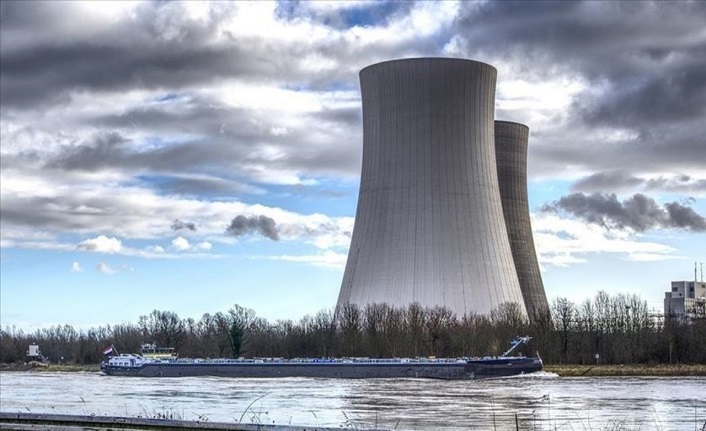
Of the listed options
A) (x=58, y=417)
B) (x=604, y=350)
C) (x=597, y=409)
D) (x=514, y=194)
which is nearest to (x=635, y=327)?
(x=604, y=350)

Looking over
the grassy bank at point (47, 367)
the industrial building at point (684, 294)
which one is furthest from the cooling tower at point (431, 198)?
the industrial building at point (684, 294)

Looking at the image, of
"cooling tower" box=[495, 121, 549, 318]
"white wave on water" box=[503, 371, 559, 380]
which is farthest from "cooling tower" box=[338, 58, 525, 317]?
"cooling tower" box=[495, 121, 549, 318]

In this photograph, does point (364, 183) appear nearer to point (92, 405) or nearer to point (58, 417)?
point (92, 405)

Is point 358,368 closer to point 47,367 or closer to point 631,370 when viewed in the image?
point 631,370

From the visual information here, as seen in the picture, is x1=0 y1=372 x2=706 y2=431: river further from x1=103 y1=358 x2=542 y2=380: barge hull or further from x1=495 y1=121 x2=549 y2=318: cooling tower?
x1=495 y1=121 x2=549 y2=318: cooling tower

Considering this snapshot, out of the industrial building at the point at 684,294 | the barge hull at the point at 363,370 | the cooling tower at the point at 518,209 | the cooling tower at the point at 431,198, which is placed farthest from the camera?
the industrial building at the point at 684,294

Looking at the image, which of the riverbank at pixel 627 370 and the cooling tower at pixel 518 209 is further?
the cooling tower at pixel 518 209

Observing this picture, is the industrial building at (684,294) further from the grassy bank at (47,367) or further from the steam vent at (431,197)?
the steam vent at (431,197)
